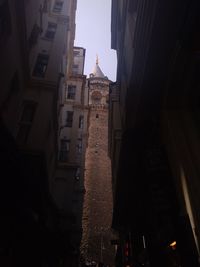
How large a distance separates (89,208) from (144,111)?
26.5 metres

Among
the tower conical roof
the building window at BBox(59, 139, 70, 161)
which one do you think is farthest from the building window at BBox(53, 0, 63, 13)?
the tower conical roof

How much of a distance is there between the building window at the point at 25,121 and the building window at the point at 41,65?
214cm

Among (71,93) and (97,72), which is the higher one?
(97,72)

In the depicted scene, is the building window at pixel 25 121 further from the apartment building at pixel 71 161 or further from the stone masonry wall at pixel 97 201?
the stone masonry wall at pixel 97 201

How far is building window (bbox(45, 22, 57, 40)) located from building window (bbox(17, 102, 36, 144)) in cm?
564

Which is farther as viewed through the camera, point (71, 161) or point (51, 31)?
point (71, 161)

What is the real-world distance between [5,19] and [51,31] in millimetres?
8220

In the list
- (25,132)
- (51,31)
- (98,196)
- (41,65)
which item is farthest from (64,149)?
(98,196)

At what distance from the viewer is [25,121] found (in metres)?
11.1

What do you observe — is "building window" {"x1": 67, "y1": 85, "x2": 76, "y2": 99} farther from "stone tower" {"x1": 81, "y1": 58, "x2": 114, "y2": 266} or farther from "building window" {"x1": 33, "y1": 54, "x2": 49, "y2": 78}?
"building window" {"x1": 33, "y1": 54, "x2": 49, "y2": 78}

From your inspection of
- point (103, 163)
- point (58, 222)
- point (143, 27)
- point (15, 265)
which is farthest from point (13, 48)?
point (103, 163)

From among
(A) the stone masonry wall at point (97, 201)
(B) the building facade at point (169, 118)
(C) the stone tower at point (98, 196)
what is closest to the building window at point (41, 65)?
(B) the building facade at point (169, 118)

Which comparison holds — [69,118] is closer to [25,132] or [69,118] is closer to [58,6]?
[58,6]

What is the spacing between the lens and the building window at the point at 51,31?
602 inches
